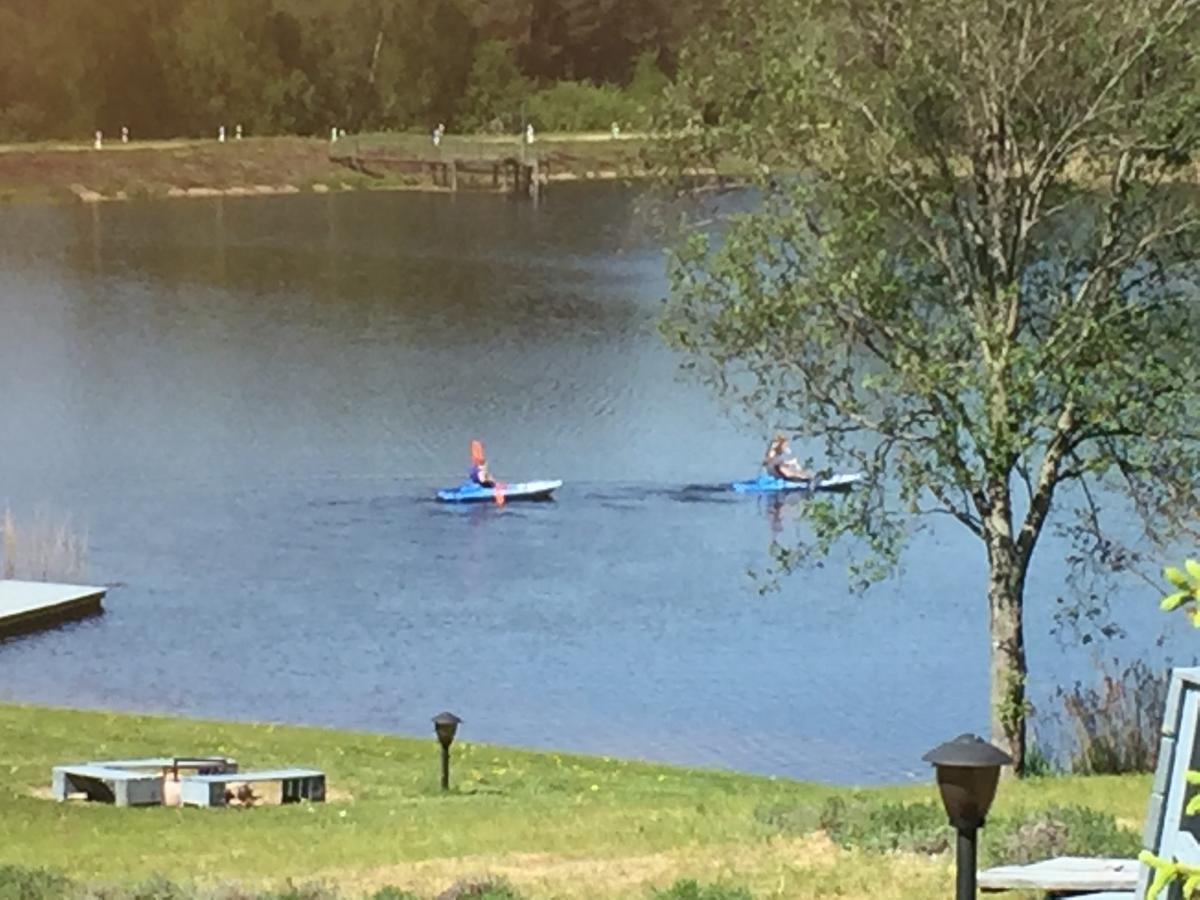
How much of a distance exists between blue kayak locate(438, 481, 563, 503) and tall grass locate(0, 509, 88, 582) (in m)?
6.19

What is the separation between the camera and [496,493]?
4150cm

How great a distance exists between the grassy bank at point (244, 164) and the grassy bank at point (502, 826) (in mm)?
95474

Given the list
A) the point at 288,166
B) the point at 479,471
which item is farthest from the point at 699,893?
the point at 288,166

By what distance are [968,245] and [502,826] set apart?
22.3ft

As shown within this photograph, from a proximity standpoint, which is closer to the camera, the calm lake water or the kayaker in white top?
the calm lake water

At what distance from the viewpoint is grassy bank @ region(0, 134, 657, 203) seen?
386 ft

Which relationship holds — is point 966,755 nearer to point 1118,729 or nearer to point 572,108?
point 1118,729

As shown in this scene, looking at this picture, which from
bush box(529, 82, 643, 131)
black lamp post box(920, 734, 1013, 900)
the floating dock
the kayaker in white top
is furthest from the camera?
bush box(529, 82, 643, 131)

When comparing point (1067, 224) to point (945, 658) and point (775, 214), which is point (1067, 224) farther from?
point (945, 658)

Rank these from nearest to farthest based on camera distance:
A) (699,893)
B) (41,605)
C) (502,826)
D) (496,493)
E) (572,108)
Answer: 1. (699,893)
2. (502,826)
3. (41,605)
4. (496,493)
5. (572,108)

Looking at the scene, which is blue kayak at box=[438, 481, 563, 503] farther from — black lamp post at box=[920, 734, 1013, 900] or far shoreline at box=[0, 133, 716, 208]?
far shoreline at box=[0, 133, 716, 208]

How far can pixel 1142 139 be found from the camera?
18.4m

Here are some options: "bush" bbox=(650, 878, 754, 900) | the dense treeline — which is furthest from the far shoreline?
"bush" bbox=(650, 878, 754, 900)

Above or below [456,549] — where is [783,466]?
above
